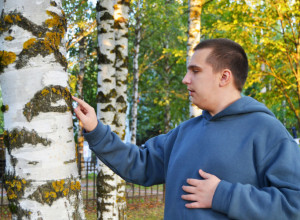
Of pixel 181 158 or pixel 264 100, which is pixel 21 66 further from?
pixel 264 100

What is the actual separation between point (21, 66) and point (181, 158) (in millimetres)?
1125

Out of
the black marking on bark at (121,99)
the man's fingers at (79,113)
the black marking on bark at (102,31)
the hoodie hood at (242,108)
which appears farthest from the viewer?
the black marking on bark at (121,99)

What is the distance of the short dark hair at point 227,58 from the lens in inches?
90.6

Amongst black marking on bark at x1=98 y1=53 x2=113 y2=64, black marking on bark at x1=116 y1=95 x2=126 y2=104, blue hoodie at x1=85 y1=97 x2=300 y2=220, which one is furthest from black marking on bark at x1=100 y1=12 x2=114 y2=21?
→ blue hoodie at x1=85 y1=97 x2=300 y2=220

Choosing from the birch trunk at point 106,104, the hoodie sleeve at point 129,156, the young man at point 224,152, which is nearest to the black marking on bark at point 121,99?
the birch trunk at point 106,104

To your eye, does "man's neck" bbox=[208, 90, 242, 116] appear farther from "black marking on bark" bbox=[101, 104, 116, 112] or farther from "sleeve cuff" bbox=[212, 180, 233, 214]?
"black marking on bark" bbox=[101, 104, 116, 112]

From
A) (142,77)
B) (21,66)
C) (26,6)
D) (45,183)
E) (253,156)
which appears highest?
(142,77)

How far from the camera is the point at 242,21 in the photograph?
490 inches

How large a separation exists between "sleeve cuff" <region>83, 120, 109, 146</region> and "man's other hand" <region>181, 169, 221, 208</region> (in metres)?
0.69

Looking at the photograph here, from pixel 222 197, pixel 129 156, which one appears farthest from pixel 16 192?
pixel 222 197

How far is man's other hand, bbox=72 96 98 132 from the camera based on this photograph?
2395 mm

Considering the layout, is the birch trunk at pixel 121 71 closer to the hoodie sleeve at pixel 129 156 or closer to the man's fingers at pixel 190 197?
the hoodie sleeve at pixel 129 156

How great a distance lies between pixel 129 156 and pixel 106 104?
4130mm

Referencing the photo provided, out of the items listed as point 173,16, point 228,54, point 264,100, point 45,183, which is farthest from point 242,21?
point 45,183
